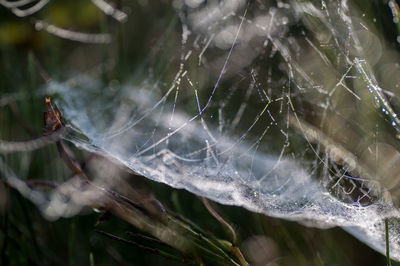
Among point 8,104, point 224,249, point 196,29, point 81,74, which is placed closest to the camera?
point 224,249

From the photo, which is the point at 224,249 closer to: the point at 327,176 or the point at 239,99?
the point at 327,176

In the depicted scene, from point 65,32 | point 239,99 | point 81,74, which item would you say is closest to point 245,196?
point 239,99

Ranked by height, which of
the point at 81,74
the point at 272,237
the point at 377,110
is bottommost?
the point at 272,237

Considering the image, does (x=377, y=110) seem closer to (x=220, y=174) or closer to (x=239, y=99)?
(x=220, y=174)

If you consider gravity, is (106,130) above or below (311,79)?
below

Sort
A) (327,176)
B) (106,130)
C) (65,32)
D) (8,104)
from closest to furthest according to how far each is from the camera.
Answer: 1. (327,176)
2. (106,130)
3. (8,104)
4. (65,32)

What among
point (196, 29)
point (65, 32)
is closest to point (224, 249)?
point (196, 29)

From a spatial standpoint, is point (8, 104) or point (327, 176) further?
point (8, 104)
